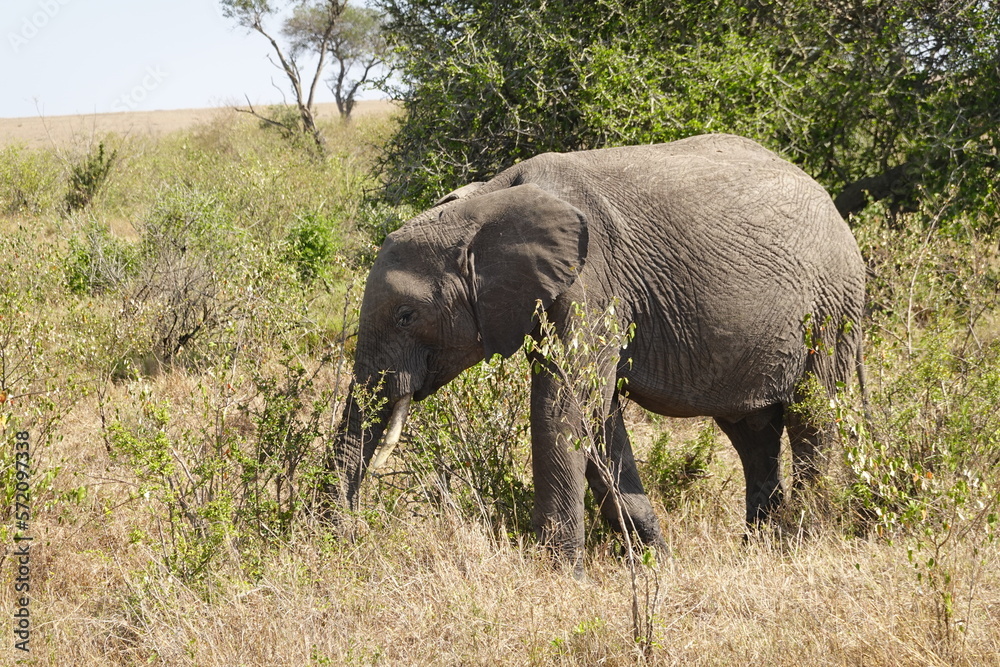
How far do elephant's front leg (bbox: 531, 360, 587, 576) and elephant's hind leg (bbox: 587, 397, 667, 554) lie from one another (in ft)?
1.03

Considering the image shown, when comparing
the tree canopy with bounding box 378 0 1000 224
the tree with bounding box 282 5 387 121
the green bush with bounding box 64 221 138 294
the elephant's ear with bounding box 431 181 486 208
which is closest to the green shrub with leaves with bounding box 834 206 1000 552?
the elephant's ear with bounding box 431 181 486 208

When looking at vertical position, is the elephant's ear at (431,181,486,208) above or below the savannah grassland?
above

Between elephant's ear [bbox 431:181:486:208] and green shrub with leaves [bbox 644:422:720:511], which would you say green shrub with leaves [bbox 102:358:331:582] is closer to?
elephant's ear [bbox 431:181:486:208]

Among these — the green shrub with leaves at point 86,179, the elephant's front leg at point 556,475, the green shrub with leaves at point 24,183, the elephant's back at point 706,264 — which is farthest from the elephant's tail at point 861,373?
the green shrub with leaves at point 86,179

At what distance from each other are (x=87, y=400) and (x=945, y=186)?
7.56 meters

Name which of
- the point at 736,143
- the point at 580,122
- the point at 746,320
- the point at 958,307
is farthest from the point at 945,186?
the point at 746,320

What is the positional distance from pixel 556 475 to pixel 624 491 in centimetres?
65

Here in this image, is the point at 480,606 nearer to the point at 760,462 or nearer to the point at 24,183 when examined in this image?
the point at 760,462

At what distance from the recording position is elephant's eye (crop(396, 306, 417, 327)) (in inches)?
189

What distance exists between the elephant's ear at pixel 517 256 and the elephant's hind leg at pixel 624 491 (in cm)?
78

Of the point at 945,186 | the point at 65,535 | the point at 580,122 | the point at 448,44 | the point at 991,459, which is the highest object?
the point at 448,44

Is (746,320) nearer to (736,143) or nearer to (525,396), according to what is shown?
(736,143)

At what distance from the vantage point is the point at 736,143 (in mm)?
5516

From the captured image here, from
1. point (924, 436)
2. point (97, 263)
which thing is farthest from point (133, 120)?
point (924, 436)
